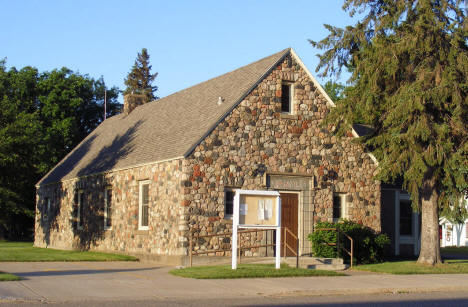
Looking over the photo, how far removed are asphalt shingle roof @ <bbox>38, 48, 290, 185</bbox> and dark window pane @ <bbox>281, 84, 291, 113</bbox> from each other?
1.04 meters

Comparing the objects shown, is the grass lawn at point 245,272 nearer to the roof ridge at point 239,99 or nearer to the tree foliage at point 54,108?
the roof ridge at point 239,99

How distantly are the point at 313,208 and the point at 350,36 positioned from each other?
239 inches

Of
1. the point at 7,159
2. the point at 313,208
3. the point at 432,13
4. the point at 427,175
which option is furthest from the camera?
the point at 7,159

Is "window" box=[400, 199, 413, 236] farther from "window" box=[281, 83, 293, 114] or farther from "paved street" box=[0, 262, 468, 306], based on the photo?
"paved street" box=[0, 262, 468, 306]

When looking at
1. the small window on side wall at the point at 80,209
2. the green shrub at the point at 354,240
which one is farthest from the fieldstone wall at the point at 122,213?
the green shrub at the point at 354,240

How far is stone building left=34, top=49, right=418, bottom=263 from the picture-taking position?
21.4 meters

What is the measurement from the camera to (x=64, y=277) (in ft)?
52.3

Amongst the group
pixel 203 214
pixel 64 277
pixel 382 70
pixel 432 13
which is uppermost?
pixel 432 13

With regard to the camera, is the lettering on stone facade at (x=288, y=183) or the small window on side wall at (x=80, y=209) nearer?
the lettering on stone facade at (x=288, y=183)

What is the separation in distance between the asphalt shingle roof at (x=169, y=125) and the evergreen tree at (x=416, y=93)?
2.99 meters

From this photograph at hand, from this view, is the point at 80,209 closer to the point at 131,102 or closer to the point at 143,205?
the point at 143,205

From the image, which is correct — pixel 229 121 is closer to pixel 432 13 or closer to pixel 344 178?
pixel 344 178

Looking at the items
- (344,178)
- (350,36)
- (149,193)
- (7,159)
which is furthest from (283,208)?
(7,159)

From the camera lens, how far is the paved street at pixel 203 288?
1231cm
